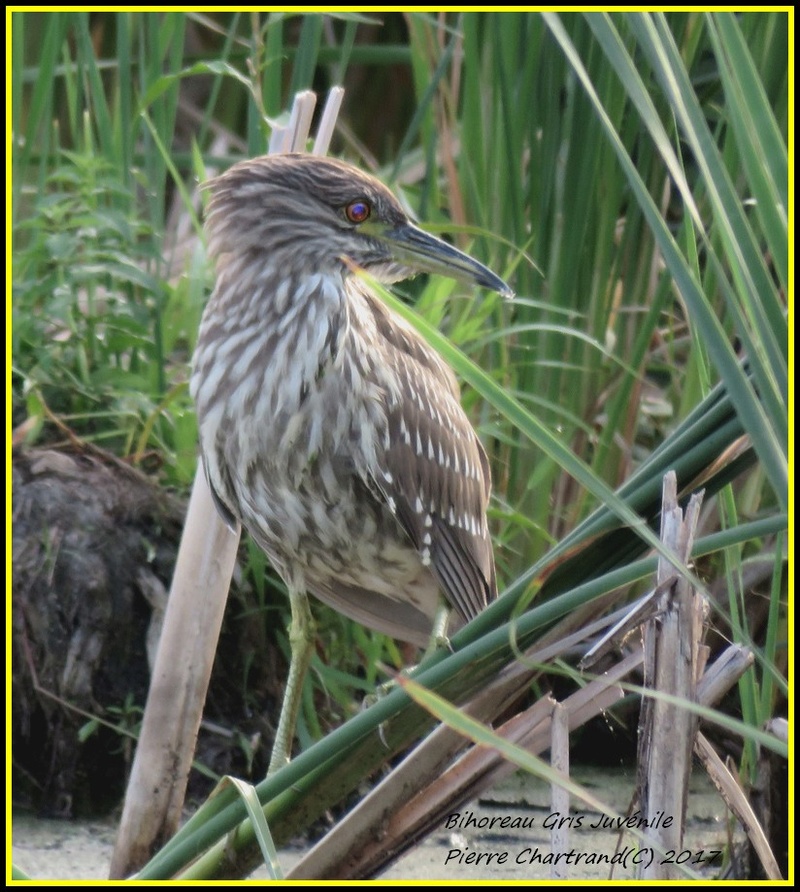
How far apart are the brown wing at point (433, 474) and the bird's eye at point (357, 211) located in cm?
18

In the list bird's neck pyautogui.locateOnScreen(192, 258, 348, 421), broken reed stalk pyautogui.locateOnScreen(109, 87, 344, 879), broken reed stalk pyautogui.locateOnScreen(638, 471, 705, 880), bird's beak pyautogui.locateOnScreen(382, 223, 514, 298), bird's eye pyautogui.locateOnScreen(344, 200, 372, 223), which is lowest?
broken reed stalk pyautogui.locateOnScreen(109, 87, 344, 879)

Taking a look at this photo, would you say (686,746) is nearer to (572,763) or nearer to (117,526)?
(572,763)

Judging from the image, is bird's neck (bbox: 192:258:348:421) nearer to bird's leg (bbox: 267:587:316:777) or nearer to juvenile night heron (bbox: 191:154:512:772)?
juvenile night heron (bbox: 191:154:512:772)

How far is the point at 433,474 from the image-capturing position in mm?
2463

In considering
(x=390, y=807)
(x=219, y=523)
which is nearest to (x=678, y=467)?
(x=390, y=807)

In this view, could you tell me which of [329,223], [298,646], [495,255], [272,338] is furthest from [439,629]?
[495,255]

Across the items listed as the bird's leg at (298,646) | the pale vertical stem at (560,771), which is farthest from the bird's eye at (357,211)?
the pale vertical stem at (560,771)

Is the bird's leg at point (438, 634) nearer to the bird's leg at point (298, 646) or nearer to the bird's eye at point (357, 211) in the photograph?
the bird's leg at point (298, 646)

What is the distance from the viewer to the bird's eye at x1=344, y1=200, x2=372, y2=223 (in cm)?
229

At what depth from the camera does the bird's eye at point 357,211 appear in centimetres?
229

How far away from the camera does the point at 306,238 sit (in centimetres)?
229

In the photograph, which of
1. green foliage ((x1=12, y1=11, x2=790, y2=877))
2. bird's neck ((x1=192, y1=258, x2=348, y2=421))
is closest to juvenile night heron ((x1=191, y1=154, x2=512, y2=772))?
bird's neck ((x1=192, y1=258, x2=348, y2=421))

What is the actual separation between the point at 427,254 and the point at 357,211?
0.48 feet

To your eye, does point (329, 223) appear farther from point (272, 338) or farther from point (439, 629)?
point (439, 629)
